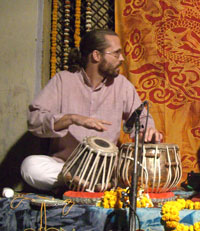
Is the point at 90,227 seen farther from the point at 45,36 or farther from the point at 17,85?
the point at 45,36

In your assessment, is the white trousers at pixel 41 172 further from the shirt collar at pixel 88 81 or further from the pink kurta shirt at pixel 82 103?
the shirt collar at pixel 88 81

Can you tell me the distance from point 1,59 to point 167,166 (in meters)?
1.88

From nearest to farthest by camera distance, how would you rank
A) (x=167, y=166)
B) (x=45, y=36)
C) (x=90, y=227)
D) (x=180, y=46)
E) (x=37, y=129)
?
(x=90, y=227)
(x=167, y=166)
(x=37, y=129)
(x=180, y=46)
(x=45, y=36)

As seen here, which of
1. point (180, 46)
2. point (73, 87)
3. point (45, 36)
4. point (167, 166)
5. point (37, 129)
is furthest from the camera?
point (45, 36)

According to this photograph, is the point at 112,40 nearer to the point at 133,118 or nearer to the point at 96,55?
the point at 96,55

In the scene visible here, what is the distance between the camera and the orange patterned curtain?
2988 millimetres

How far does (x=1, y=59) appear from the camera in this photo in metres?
3.17

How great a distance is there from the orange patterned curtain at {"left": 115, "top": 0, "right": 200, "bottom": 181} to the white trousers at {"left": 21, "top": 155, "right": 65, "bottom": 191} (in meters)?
1.09

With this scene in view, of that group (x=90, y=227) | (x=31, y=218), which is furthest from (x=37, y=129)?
(x=90, y=227)

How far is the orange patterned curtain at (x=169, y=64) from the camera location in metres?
2.99

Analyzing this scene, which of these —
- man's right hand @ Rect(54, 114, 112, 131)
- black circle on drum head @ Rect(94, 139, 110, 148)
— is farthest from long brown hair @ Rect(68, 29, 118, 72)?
black circle on drum head @ Rect(94, 139, 110, 148)

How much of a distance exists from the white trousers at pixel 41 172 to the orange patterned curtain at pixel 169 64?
1089 mm

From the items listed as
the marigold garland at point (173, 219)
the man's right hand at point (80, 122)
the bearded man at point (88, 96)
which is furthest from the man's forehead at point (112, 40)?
the marigold garland at point (173, 219)

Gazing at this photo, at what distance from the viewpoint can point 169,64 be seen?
304 centimetres
